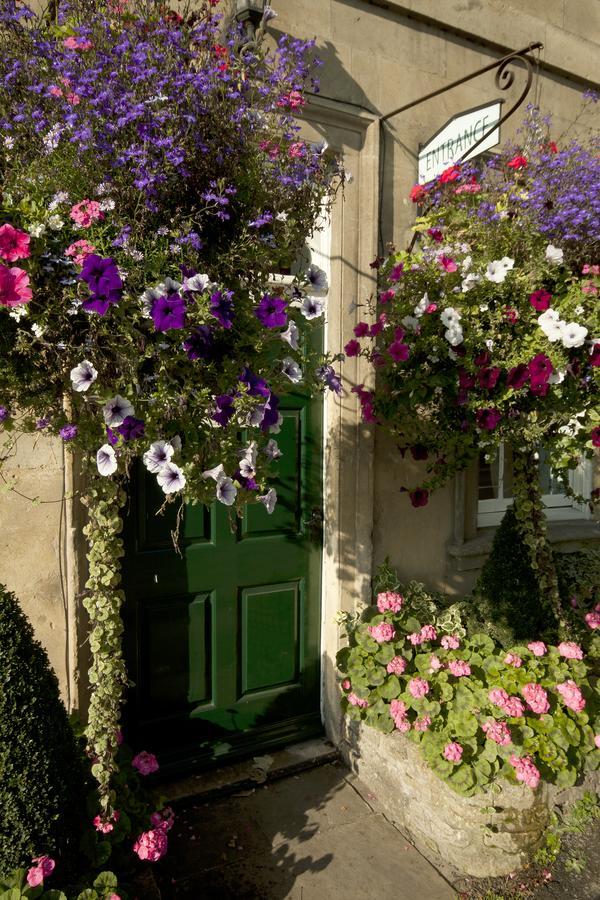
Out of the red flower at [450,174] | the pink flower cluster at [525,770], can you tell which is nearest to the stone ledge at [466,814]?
the pink flower cluster at [525,770]

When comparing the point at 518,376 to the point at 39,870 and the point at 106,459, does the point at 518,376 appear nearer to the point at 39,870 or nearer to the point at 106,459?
the point at 106,459

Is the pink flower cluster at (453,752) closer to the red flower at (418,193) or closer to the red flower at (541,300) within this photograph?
the red flower at (541,300)

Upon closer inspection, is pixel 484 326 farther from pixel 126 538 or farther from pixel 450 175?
pixel 126 538

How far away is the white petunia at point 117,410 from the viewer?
1.55m

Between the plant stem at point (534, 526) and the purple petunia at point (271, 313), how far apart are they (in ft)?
7.05

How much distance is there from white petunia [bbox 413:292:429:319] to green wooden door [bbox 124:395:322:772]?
3.39 feet

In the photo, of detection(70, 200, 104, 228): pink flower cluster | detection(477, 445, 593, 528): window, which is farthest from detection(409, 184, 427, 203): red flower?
detection(70, 200, 104, 228): pink flower cluster

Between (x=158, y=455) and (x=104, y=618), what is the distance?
810 millimetres

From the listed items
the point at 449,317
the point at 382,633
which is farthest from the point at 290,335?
the point at 382,633

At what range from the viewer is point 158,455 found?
1.57 m

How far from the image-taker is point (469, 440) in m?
2.87

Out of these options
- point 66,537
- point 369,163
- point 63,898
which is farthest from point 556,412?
point 63,898

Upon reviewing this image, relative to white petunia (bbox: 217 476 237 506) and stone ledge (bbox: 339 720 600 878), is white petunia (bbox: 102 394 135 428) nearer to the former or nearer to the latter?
white petunia (bbox: 217 476 237 506)

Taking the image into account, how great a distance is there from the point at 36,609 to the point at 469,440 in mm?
2267
